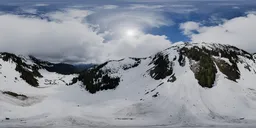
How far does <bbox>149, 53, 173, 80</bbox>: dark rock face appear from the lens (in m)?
121

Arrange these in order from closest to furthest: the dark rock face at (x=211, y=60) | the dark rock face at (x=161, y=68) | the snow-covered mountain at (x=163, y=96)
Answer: the snow-covered mountain at (x=163, y=96)
the dark rock face at (x=211, y=60)
the dark rock face at (x=161, y=68)

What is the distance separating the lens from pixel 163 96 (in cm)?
10406

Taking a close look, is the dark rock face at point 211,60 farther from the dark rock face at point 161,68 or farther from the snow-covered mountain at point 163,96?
the dark rock face at point 161,68

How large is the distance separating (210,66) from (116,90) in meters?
35.3

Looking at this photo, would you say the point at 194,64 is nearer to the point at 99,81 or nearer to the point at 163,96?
the point at 163,96

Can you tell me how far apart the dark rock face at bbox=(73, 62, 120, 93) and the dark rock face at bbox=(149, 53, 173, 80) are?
15.9 metres

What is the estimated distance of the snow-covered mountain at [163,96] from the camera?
88188 millimetres

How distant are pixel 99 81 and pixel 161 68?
28264 mm

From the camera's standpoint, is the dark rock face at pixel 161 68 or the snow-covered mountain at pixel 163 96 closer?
the snow-covered mountain at pixel 163 96

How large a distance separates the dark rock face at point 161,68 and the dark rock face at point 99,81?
15876 millimetres

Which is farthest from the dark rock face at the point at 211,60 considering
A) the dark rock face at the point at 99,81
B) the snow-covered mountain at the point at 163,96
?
the dark rock face at the point at 99,81

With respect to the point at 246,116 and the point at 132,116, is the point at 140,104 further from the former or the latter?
the point at 246,116

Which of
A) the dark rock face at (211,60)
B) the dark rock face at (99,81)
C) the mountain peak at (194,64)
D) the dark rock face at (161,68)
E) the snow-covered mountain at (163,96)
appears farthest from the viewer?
the dark rock face at (99,81)

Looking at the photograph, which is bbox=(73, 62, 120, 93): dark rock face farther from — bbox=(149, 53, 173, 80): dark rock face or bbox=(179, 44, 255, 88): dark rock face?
bbox=(179, 44, 255, 88): dark rock face
